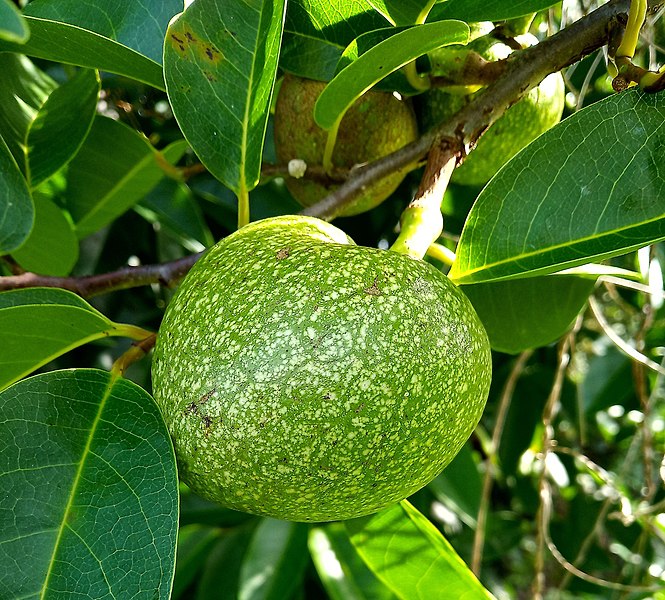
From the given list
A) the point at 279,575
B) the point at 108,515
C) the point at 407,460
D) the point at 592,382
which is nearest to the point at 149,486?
the point at 108,515

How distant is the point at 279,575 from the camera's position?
142 cm

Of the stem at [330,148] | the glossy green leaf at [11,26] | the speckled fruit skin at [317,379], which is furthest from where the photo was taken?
the stem at [330,148]

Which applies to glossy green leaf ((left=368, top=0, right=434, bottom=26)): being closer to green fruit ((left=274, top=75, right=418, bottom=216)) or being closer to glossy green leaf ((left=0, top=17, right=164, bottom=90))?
green fruit ((left=274, top=75, right=418, bottom=216))

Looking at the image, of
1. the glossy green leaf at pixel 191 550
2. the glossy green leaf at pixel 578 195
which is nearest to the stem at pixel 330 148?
the glossy green leaf at pixel 578 195

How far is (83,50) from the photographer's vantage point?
2.95ft

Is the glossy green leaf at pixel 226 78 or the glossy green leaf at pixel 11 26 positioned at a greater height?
the glossy green leaf at pixel 11 26

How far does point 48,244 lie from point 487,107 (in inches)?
30.3

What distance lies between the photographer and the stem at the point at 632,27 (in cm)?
82

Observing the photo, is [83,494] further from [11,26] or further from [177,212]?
[177,212]

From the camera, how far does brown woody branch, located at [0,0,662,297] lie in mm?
933

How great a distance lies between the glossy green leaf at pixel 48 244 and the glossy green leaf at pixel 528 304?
68 cm

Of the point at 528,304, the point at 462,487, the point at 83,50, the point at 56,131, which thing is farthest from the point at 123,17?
the point at 462,487

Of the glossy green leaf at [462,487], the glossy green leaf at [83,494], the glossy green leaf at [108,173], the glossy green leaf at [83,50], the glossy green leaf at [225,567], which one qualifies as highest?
the glossy green leaf at [83,50]

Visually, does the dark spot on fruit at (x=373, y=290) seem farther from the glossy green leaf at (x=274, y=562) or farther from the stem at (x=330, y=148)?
the glossy green leaf at (x=274, y=562)
